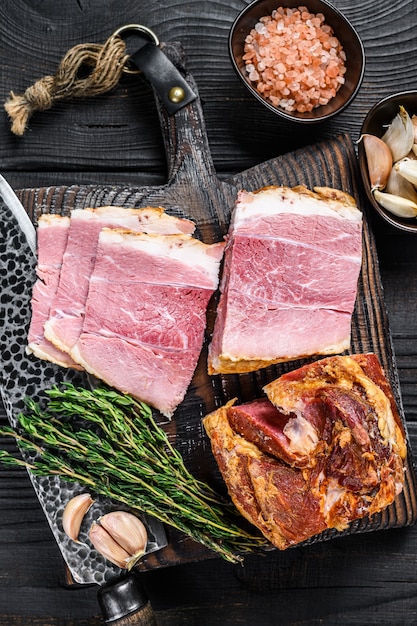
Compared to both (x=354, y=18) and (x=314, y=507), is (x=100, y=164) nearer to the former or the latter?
(x=354, y=18)

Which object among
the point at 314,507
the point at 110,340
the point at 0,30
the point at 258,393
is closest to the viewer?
the point at 314,507

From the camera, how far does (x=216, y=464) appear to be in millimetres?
2742

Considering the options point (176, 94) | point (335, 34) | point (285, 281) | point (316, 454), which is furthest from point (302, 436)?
point (335, 34)

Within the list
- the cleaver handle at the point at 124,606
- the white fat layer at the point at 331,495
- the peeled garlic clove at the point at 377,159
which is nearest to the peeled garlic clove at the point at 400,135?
the peeled garlic clove at the point at 377,159

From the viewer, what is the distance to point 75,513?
8.46 ft

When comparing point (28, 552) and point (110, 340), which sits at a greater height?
point (110, 340)

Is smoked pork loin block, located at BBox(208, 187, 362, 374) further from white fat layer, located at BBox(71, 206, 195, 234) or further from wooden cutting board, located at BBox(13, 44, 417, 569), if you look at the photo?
white fat layer, located at BBox(71, 206, 195, 234)

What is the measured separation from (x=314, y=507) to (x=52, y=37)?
2238 millimetres

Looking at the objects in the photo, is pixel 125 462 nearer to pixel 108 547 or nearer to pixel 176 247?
pixel 108 547

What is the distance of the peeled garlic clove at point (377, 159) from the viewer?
2.65 m

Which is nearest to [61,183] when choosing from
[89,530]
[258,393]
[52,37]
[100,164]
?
[100,164]

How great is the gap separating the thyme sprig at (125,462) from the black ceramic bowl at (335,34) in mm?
1341

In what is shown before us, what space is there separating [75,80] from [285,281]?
123 cm

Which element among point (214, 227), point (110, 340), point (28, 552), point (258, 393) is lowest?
point (28, 552)
